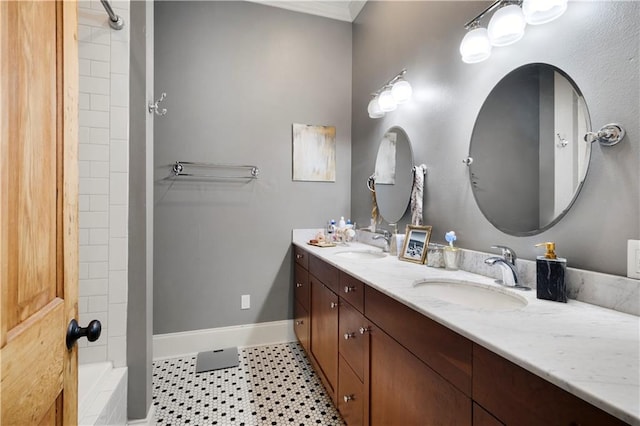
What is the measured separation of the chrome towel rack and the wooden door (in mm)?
1630

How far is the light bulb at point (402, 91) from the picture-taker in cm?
188

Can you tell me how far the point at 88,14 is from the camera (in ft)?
4.85

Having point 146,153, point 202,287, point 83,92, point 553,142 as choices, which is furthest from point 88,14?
point 553,142

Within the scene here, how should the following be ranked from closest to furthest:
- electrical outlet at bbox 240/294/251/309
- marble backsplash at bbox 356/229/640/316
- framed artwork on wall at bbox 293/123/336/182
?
marble backsplash at bbox 356/229/640/316, electrical outlet at bbox 240/294/251/309, framed artwork on wall at bbox 293/123/336/182

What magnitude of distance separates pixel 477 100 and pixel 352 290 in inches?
44.0

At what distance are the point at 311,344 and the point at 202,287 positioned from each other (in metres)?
1.04

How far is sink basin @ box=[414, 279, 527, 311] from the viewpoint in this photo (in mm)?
1096

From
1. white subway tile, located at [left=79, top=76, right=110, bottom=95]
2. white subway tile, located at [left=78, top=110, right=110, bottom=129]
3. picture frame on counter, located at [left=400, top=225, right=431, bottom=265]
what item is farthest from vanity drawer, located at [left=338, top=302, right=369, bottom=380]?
white subway tile, located at [left=79, top=76, right=110, bottom=95]

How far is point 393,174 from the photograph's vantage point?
83.7 inches

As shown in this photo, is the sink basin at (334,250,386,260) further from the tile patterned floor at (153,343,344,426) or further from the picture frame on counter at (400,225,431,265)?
the tile patterned floor at (153,343,344,426)

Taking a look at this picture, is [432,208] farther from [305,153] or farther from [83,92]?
[83,92]

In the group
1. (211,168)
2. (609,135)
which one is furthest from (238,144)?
(609,135)

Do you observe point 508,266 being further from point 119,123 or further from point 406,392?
point 119,123

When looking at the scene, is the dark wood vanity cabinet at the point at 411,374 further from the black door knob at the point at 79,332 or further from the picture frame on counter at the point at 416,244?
the black door knob at the point at 79,332
